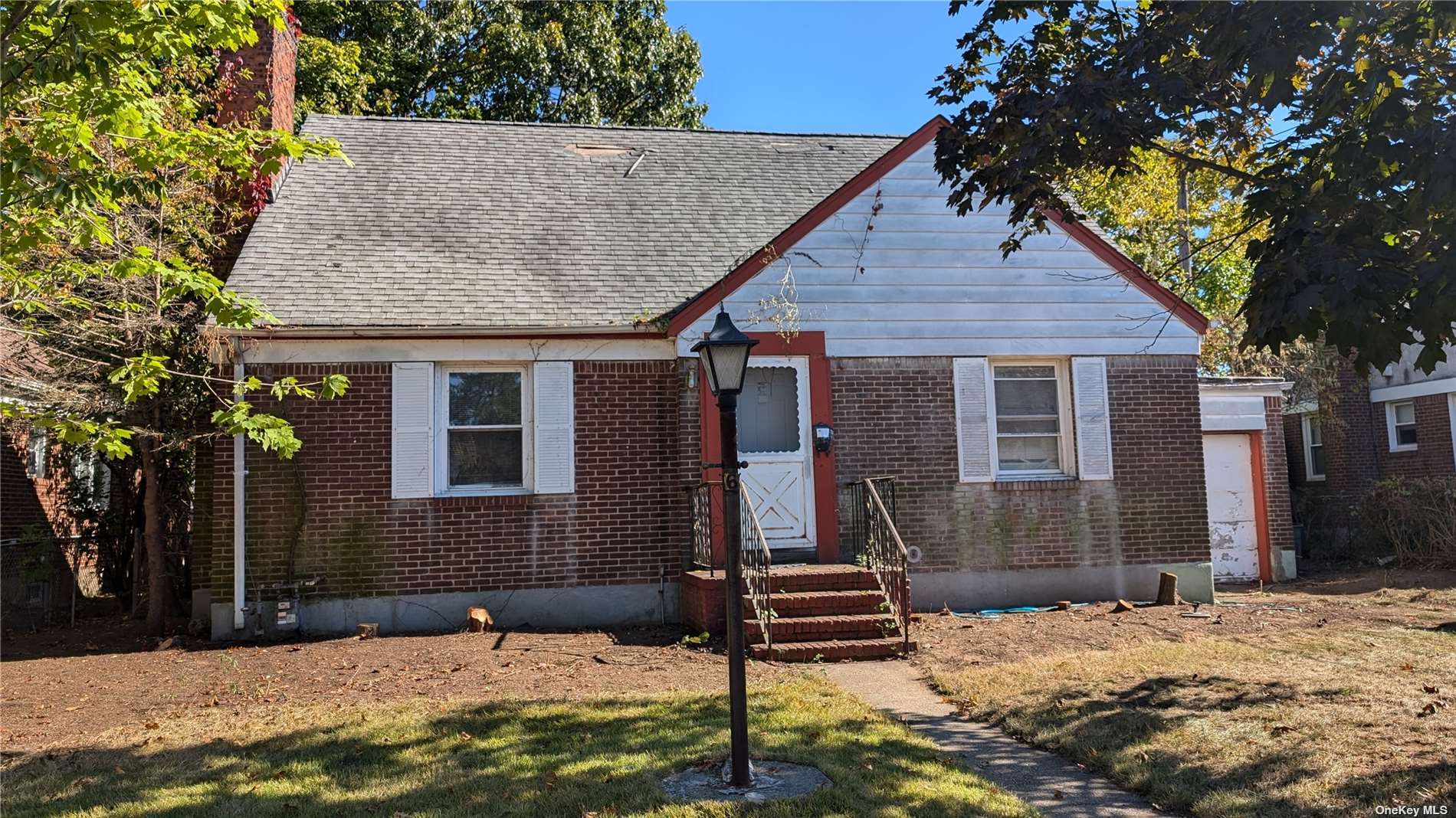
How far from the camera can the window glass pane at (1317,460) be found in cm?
1981

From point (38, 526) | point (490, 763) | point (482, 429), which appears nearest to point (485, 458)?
point (482, 429)

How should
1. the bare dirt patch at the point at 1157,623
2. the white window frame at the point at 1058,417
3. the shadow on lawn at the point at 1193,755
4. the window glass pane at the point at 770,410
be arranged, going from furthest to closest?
the white window frame at the point at 1058,417, the window glass pane at the point at 770,410, the bare dirt patch at the point at 1157,623, the shadow on lawn at the point at 1193,755

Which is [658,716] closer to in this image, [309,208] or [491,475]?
[491,475]

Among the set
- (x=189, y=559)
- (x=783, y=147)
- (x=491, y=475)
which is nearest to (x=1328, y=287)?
(x=491, y=475)

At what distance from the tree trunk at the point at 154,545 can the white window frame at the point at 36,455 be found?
157 inches

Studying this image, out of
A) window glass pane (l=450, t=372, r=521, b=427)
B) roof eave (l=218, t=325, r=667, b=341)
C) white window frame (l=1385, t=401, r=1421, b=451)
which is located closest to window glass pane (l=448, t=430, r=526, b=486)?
window glass pane (l=450, t=372, r=521, b=427)

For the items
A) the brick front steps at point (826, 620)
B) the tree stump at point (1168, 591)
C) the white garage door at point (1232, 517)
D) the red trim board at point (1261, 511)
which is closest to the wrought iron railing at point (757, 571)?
the brick front steps at point (826, 620)

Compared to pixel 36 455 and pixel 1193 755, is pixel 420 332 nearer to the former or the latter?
pixel 1193 755

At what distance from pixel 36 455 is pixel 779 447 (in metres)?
11.4

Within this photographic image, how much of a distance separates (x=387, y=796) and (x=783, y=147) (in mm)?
11714

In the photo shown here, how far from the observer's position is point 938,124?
35.8 feet

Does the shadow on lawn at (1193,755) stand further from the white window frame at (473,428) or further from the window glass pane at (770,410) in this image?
the white window frame at (473,428)

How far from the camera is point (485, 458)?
1056 centimetres

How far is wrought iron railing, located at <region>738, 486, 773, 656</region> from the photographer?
8.66 metres
